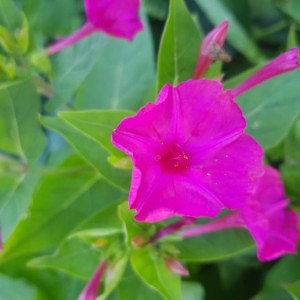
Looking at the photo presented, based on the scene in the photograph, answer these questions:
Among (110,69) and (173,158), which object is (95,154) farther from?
(110,69)

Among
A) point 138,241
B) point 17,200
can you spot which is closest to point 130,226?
point 138,241

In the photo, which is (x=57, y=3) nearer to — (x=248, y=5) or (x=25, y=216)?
(x=248, y=5)

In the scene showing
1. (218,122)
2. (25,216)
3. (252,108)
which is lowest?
(252,108)

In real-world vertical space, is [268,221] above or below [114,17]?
below

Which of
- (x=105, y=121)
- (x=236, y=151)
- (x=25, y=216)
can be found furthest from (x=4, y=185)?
(x=236, y=151)

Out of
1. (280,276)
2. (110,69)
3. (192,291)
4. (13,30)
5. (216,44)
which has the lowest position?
(280,276)

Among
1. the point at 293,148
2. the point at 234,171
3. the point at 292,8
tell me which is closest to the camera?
the point at 234,171

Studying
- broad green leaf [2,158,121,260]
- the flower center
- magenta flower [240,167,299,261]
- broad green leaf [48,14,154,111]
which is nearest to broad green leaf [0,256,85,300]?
broad green leaf [2,158,121,260]

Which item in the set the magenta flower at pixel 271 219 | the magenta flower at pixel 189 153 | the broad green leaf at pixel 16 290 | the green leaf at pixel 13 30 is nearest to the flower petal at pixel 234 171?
the magenta flower at pixel 189 153
